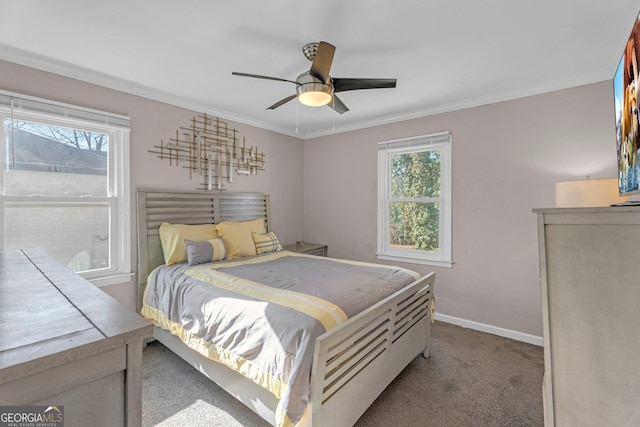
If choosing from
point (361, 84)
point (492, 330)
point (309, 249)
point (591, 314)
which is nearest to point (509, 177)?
point (492, 330)

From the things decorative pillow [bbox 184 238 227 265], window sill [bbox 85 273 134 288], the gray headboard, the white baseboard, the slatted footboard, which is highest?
the gray headboard

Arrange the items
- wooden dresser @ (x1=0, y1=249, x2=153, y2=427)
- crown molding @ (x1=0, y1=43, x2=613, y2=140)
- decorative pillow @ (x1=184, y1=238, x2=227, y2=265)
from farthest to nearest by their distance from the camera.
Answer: decorative pillow @ (x1=184, y1=238, x2=227, y2=265)
crown molding @ (x1=0, y1=43, x2=613, y2=140)
wooden dresser @ (x1=0, y1=249, x2=153, y2=427)

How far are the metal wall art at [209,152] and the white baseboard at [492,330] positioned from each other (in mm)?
3094

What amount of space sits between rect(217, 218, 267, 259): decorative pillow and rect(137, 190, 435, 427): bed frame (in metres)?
0.44

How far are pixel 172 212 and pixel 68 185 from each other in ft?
2.91

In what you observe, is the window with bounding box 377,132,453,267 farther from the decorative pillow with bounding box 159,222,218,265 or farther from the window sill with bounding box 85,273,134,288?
the window sill with bounding box 85,273,134,288

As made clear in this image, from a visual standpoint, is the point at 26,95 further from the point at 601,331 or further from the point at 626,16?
the point at 626,16

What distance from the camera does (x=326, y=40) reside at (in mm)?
2094

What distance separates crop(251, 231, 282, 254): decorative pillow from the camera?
353 centimetres

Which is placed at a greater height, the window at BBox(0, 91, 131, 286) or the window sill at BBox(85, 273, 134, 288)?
the window at BBox(0, 91, 131, 286)

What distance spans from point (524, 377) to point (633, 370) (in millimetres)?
1820

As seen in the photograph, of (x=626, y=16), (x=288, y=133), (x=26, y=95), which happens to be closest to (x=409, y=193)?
(x=288, y=133)

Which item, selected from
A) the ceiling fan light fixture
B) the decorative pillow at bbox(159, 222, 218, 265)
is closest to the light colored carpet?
the decorative pillow at bbox(159, 222, 218, 265)

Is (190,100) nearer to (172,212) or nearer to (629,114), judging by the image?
(172,212)
